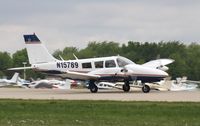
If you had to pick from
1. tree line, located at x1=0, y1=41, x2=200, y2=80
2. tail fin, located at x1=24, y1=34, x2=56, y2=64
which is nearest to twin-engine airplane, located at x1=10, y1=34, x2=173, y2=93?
tail fin, located at x1=24, y1=34, x2=56, y2=64

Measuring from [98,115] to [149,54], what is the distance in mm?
117935

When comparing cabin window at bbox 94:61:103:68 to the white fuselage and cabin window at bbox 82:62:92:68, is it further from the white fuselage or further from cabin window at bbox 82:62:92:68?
cabin window at bbox 82:62:92:68

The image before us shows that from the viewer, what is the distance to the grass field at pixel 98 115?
1719 centimetres

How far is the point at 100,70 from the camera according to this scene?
44.0 m

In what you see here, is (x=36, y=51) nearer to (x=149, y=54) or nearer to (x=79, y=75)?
(x=79, y=75)

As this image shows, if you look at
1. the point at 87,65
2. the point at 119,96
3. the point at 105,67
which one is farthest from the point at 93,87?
the point at 119,96

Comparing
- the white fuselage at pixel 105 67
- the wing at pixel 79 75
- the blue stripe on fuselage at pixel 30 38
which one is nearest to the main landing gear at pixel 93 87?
the wing at pixel 79 75

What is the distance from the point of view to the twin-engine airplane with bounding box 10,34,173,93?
42844 millimetres

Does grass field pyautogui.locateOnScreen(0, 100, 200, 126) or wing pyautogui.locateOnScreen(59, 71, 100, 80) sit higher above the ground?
wing pyautogui.locateOnScreen(59, 71, 100, 80)

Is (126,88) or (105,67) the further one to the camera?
(126,88)

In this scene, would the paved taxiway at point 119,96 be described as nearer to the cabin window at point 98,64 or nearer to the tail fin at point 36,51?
→ the cabin window at point 98,64

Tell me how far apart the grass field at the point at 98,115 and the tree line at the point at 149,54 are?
95.4m

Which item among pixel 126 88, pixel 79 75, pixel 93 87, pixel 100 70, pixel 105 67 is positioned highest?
pixel 105 67

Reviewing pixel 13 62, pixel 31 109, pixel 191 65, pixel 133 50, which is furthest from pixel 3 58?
pixel 31 109
